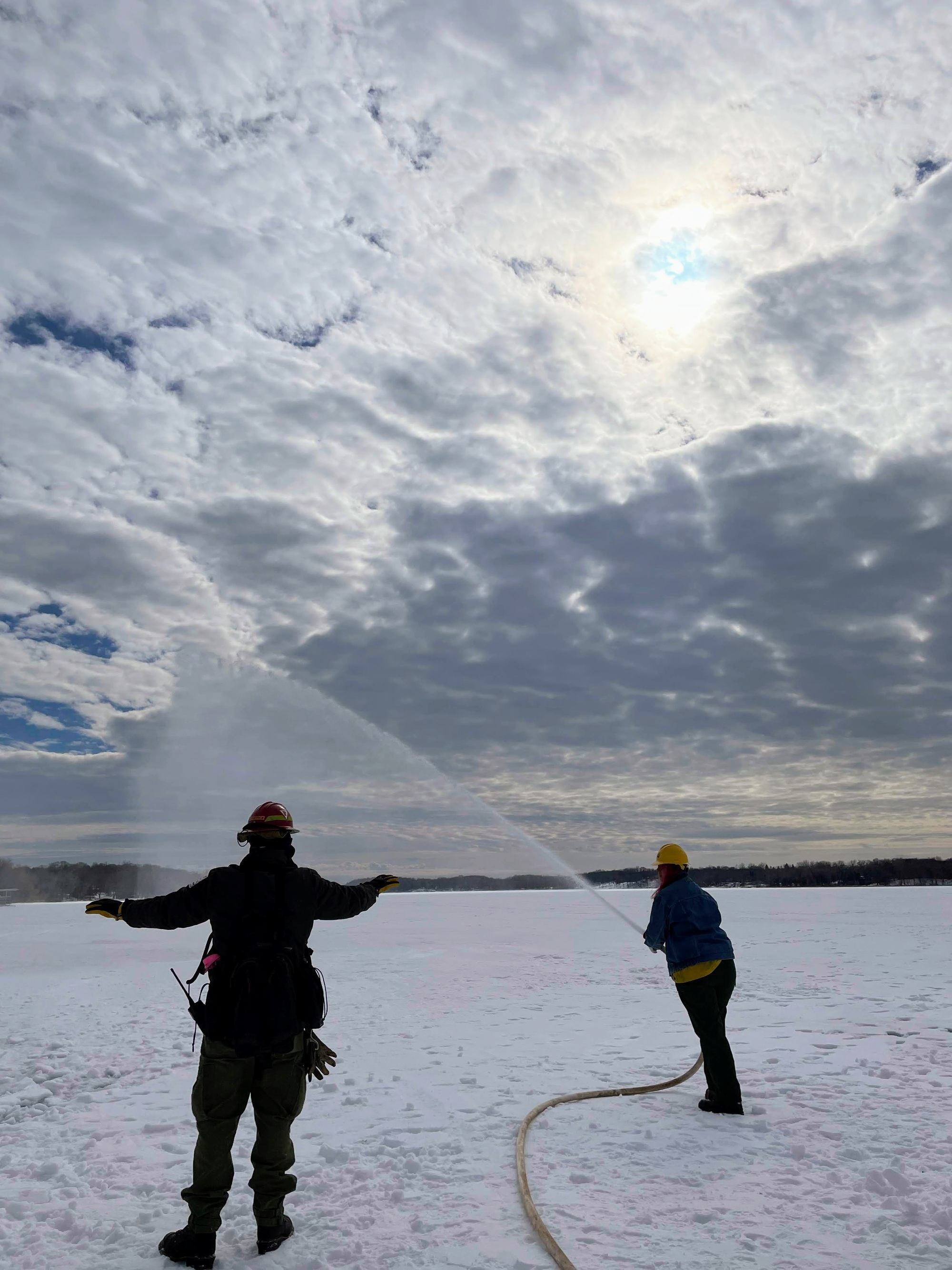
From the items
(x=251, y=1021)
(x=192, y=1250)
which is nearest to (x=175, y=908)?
(x=251, y=1021)

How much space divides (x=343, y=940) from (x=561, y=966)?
898 cm

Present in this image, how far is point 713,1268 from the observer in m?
4.18

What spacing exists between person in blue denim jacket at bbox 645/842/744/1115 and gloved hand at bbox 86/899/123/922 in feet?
13.1

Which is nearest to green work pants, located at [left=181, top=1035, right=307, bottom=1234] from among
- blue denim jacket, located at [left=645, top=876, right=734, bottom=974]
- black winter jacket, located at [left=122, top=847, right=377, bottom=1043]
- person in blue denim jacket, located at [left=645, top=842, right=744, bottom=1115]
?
black winter jacket, located at [left=122, top=847, right=377, bottom=1043]

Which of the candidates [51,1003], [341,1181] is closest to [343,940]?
[51,1003]

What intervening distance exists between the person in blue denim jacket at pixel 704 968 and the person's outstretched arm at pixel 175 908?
3641mm

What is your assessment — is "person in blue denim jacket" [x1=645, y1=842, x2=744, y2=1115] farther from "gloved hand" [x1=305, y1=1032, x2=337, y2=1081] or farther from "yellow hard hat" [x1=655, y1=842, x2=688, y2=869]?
"gloved hand" [x1=305, y1=1032, x2=337, y2=1081]

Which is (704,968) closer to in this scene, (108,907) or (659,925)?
(659,925)

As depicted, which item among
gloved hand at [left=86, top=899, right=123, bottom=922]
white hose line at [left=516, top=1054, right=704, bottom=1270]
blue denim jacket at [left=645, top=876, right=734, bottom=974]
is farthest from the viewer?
blue denim jacket at [left=645, top=876, right=734, bottom=974]

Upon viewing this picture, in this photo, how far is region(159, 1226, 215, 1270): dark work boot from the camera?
4281 mm

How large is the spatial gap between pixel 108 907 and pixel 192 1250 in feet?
6.01

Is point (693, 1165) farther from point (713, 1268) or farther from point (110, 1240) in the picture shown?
point (110, 1240)

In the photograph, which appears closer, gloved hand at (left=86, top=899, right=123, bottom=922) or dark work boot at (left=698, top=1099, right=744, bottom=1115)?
gloved hand at (left=86, top=899, right=123, bottom=922)

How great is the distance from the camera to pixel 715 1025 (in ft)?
21.7
